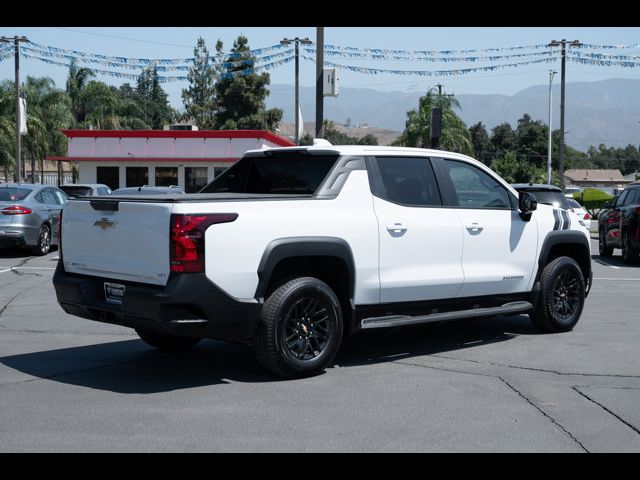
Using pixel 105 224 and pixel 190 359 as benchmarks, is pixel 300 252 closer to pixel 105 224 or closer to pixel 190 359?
pixel 105 224

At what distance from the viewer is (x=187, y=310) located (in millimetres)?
6387

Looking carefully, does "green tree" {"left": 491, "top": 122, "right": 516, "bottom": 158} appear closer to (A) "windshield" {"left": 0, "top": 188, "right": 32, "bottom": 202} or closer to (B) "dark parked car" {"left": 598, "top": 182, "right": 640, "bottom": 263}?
(B) "dark parked car" {"left": 598, "top": 182, "right": 640, "bottom": 263}

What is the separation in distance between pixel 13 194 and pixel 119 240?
12.4m

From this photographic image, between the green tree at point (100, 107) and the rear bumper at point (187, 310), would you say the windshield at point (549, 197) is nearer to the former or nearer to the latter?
the rear bumper at point (187, 310)

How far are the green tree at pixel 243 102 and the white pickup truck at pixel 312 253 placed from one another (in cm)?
6294

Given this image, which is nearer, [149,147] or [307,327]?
[307,327]

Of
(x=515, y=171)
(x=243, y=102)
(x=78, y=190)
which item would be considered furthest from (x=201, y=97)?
(x=78, y=190)

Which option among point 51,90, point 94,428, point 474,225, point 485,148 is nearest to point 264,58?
point 51,90

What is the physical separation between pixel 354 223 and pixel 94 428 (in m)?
2.78

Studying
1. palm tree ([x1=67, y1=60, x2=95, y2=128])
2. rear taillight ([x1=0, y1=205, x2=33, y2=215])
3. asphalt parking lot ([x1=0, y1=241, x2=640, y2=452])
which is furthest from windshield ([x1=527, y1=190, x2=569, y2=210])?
palm tree ([x1=67, y1=60, x2=95, y2=128])

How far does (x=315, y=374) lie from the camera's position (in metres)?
7.12

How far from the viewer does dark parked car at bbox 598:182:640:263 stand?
57.3ft

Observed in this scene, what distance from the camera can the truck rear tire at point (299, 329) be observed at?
6.71 metres
